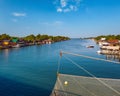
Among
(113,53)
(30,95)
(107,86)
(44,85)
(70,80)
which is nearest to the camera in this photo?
(107,86)

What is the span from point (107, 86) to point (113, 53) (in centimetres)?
4606

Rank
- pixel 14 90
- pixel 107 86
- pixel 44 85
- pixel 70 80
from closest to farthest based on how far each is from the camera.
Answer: pixel 107 86
pixel 70 80
pixel 14 90
pixel 44 85

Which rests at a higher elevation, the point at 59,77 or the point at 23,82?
the point at 59,77

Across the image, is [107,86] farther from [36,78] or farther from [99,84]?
[36,78]

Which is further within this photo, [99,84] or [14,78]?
[14,78]

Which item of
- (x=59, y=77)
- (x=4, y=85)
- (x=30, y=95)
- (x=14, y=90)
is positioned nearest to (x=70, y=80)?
(x=59, y=77)

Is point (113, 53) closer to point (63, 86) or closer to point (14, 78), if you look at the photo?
point (14, 78)

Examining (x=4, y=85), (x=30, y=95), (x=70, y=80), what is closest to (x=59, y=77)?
(x=70, y=80)

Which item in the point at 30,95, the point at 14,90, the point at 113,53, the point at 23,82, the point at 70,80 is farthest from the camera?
the point at 113,53

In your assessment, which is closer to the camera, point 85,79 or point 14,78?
point 85,79

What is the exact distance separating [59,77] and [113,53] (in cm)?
4580

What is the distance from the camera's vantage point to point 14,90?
62.7ft

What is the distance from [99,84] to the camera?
35.1ft

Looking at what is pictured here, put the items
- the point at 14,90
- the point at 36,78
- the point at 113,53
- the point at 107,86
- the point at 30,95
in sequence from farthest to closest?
the point at 113,53 → the point at 36,78 → the point at 14,90 → the point at 30,95 → the point at 107,86
